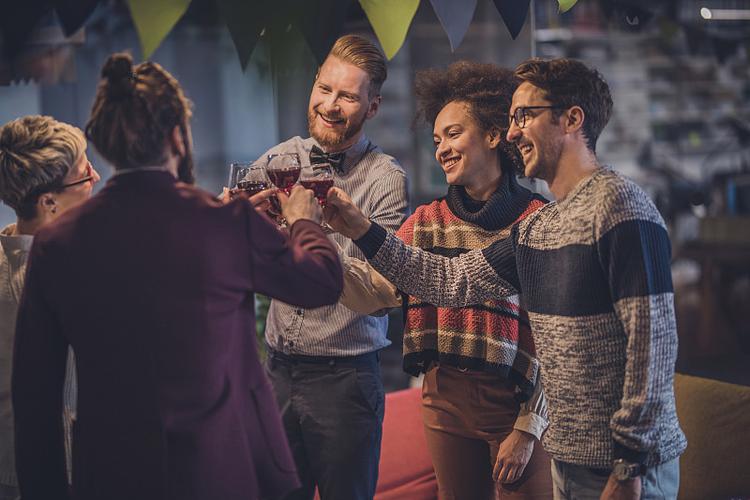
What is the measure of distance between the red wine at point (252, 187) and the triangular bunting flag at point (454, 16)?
599mm

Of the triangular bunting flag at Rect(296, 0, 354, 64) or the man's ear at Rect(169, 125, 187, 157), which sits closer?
the man's ear at Rect(169, 125, 187, 157)

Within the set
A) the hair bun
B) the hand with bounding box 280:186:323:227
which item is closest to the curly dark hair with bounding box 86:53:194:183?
the hair bun

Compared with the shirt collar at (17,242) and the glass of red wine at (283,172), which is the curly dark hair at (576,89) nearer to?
the glass of red wine at (283,172)

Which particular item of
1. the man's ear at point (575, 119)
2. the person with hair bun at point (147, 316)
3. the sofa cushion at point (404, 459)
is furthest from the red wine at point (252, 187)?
the sofa cushion at point (404, 459)

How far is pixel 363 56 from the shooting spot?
7.52ft

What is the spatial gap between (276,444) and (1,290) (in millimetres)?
813

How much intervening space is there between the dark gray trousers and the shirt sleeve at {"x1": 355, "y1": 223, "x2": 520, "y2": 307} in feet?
0.95

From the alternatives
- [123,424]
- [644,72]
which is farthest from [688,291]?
[123,424]

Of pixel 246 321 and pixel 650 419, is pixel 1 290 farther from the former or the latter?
pixel 650 419

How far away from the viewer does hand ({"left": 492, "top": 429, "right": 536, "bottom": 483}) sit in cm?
209

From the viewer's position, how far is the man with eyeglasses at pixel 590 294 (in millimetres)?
1670

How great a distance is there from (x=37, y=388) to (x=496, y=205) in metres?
1.14

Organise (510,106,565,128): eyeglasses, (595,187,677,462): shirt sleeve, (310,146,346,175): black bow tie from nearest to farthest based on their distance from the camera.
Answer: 1. (595,187,677,462): shirt sleeve
2. (510,106,565,128): eyeglasses
3. (310,146,346,175): black bow tie

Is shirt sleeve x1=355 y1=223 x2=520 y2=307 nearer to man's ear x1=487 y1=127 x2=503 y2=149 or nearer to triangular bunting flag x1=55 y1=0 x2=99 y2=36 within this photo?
man's ear x1=487 y1=127 x2=503 y2=149
